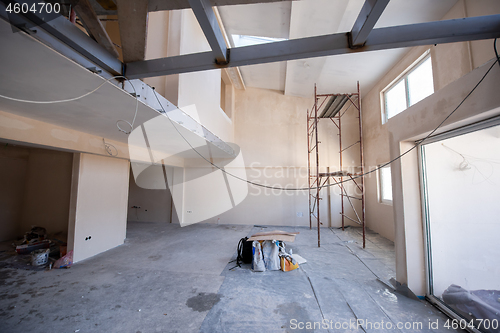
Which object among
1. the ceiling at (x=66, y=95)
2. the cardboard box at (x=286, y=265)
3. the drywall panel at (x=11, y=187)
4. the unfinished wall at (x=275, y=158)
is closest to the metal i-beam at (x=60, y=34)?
the ceiling at (x=66, y=95)

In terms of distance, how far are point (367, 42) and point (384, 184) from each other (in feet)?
17.0

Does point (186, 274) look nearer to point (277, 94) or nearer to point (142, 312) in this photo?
point (142, 312)

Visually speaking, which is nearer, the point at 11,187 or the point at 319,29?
the point at 319,29

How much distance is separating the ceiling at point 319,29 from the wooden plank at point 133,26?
2.91m

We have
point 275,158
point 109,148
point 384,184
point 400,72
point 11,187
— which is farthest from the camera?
point 275,158

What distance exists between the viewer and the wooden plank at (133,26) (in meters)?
1.31

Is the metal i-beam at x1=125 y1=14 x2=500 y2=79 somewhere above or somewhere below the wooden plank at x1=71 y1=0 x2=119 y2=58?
below

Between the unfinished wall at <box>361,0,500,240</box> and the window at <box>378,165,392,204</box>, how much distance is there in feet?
0.40

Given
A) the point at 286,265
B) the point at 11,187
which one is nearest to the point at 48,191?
the point at 11,187

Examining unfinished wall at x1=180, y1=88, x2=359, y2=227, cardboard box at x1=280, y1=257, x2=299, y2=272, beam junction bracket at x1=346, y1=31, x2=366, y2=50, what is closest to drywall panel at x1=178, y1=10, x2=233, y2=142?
unfinished wall at x1=180, y1=88, x2=359, y2=227

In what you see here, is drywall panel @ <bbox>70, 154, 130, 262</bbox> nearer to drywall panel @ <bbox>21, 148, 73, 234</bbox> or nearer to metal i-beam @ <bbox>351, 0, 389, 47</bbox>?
drywall panel @ <bbox>21, 148, 73, 234</bbox>

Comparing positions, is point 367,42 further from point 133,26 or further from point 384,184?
point 384,184

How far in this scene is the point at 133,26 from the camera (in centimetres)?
141

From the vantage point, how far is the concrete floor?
2008 mm
